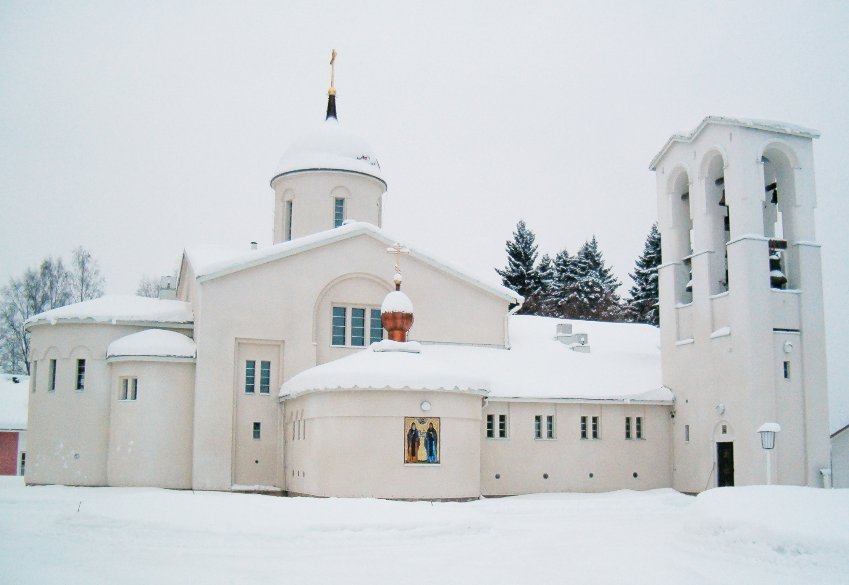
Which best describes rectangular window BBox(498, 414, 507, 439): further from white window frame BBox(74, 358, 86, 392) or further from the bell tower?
white window frame BBox(74, 358, 86, 392)

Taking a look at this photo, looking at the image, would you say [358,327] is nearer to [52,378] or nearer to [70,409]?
[70,409]

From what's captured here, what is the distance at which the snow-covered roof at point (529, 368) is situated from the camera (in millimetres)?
26641

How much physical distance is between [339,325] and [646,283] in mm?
43274

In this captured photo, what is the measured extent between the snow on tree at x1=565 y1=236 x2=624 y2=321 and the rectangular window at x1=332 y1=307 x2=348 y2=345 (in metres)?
40.3

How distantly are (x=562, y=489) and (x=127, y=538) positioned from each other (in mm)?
18182

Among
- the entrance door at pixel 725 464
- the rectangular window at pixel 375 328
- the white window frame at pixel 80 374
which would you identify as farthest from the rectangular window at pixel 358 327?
the entrance door at pixel 725 464

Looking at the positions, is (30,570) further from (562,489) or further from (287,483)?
(562,489)

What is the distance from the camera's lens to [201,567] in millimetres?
14734

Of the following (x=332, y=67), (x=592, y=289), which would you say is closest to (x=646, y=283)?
(x=592, y=289)

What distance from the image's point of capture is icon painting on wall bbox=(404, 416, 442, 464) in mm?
26469

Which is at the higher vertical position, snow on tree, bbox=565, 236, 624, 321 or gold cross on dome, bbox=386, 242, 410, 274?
snow on tree, bbox=565, 236, 624, 321

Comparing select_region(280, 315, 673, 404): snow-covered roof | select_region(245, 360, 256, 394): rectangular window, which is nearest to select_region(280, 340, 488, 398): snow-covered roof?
select_region(280, 315, 673, 404): snow-covered roof

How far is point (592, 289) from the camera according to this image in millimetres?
73938

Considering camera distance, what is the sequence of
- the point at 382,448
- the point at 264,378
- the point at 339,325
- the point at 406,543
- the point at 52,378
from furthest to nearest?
the point at 339,325 → the point at 52,378 → the point at 264,378 → the point at 382,448 → the point at 406,543
